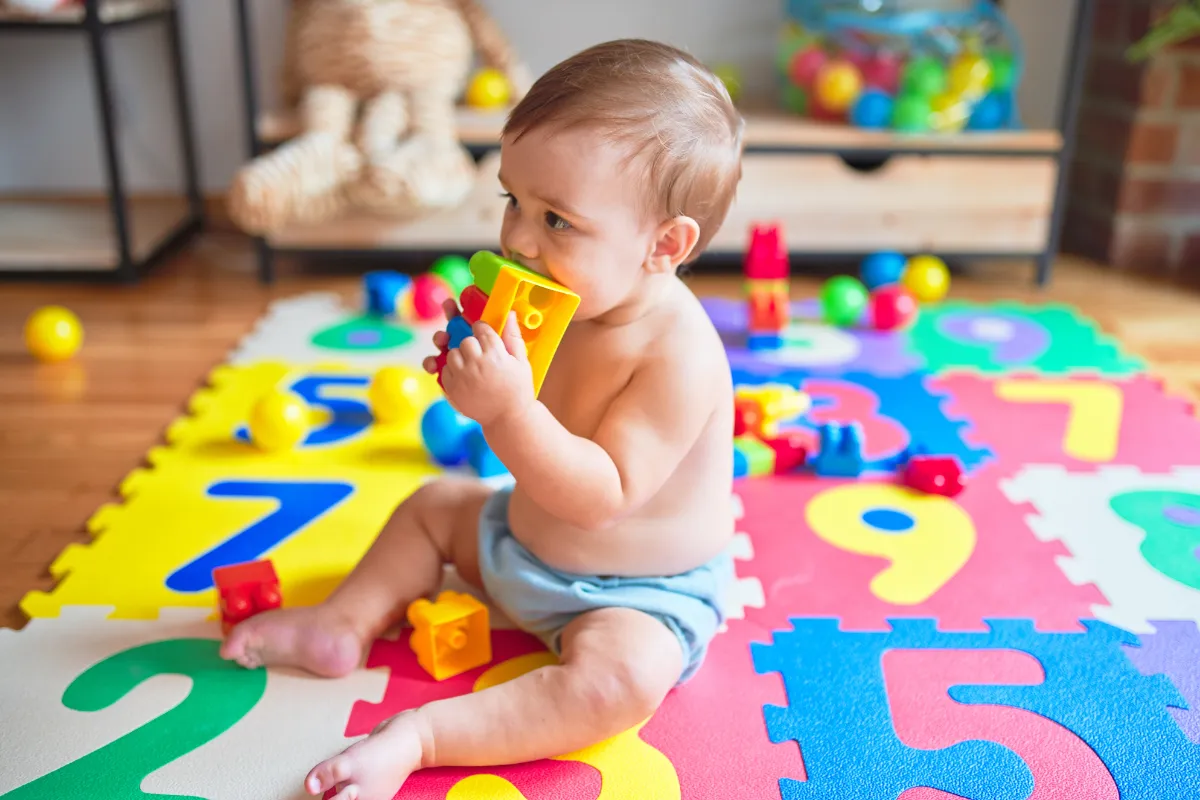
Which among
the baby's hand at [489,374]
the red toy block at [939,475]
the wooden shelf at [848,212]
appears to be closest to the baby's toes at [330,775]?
the baby's hand at [489,374]

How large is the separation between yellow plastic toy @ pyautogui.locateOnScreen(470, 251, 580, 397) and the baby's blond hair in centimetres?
9

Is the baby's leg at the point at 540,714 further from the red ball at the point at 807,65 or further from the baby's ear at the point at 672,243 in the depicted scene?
the red ball at the point at 807,65

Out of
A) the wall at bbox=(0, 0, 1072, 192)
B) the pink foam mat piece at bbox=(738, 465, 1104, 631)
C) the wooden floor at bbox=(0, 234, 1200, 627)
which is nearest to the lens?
the pink foam mat piece at bbox=(738, 465, 1104, 631)

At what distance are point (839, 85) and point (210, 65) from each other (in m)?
1.21

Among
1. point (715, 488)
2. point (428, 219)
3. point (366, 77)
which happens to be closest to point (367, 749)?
point (715, 488)

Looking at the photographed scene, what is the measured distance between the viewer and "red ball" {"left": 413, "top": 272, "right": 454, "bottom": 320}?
170 centimetres

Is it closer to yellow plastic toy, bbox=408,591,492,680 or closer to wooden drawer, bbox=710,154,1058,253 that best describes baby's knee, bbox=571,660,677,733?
yellow plastic toy, bbox=408,591,492,680

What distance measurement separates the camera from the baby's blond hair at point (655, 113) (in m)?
0.74

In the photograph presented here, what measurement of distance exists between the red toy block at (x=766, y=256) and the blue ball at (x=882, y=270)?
0.29 m

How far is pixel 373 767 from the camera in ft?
2.43

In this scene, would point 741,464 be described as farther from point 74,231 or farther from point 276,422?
point 74,231

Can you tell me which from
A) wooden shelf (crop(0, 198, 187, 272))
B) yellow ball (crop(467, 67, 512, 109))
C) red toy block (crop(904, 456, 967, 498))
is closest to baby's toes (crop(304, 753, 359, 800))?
red toy block (crop(904, 456, 967, 498))

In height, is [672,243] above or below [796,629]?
above

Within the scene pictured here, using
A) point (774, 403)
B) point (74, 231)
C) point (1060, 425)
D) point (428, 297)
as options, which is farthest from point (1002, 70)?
point (74, 231)
